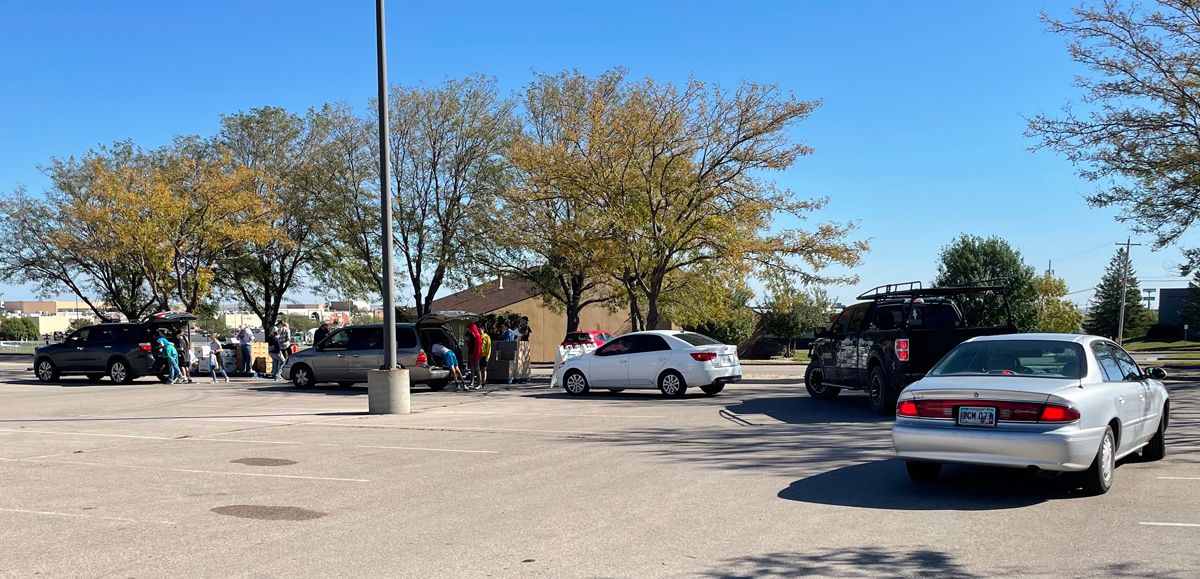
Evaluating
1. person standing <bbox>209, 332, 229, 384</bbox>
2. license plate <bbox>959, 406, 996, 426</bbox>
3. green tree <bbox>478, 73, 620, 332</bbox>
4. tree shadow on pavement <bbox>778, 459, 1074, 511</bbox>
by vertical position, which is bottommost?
tree shadow on pavement <bbox>778, 459, 1074, 511</bbox>

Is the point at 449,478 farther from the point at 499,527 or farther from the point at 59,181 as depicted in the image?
the point at 59,181

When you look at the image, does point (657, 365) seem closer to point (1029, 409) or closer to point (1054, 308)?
point (1029, 409)

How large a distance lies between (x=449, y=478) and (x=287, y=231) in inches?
1293

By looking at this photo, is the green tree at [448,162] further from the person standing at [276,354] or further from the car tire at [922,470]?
the car tire at [922,470]

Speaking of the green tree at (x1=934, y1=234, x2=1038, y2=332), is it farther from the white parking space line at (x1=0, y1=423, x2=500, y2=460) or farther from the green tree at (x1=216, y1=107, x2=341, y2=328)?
the white parking space line at (x1=0, y1=423, x2=500, y2=460)

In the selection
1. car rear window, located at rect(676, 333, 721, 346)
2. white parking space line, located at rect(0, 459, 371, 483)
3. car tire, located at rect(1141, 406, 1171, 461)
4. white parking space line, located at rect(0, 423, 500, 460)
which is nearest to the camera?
white parking space line, located at rect(0, 459, 371, 483)

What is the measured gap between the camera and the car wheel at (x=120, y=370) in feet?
89.3

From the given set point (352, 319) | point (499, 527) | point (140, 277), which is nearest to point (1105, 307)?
point (352, 319)

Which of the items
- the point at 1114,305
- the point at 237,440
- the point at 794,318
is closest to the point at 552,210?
the point at 237,440

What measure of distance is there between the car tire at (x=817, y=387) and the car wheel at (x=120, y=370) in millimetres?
18666

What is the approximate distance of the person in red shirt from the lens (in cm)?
2458

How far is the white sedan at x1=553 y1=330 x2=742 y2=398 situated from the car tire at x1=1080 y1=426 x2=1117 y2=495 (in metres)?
12.1

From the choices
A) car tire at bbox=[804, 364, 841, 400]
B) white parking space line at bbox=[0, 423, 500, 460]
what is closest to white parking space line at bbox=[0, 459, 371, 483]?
white parking space line at bbox=[0, 423, 500, 460]

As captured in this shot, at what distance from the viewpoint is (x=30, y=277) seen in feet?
145
